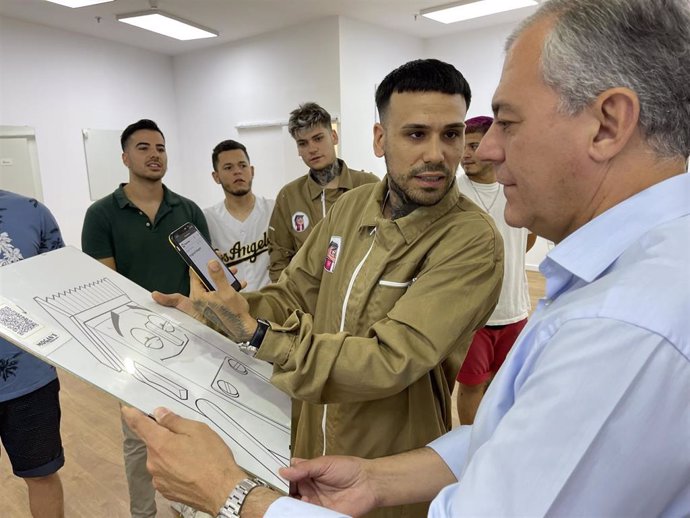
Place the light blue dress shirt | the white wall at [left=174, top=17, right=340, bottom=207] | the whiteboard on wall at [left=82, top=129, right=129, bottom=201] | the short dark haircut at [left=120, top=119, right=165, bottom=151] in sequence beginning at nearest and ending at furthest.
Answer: the light blue dress shirt < the short dark haircut at [left=120, top=119, right=165, bottom=151] < the white wall at [left=174, top=17, right=340, bottom=207] < the whiteboard on wall at [left=82, top=129, right=129, bottom=201]

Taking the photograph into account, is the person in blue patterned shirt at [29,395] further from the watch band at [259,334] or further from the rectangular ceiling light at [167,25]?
the rectangular ceiling light at [167,25]

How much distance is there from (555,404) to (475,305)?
54 centimetres

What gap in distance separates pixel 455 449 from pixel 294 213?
6.21ft

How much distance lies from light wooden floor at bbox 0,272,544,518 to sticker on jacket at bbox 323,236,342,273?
1406 millimetres

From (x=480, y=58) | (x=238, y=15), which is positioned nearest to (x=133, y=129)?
(x=238, y=15)

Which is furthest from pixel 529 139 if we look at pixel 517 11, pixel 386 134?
pixel 517 11

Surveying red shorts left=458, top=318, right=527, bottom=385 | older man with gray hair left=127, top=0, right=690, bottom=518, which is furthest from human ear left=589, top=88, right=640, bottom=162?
red shorts left=458, top=318, right=527, bottom=385

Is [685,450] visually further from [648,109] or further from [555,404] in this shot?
[648,109]

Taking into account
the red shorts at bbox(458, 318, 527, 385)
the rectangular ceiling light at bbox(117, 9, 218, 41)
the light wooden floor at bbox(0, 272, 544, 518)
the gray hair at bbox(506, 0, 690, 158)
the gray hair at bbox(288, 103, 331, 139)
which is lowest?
the light wooden floor at bbox(0, 272, 544, 518)

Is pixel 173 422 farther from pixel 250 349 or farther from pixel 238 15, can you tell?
pixel 238 15

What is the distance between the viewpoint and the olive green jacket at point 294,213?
2570 mm

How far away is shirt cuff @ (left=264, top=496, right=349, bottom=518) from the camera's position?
611mm

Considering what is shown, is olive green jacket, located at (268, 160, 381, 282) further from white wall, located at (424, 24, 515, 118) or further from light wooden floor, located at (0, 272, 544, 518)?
white wall, located at (424, 24, 515, 118)

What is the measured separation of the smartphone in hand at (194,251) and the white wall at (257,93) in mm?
4603
